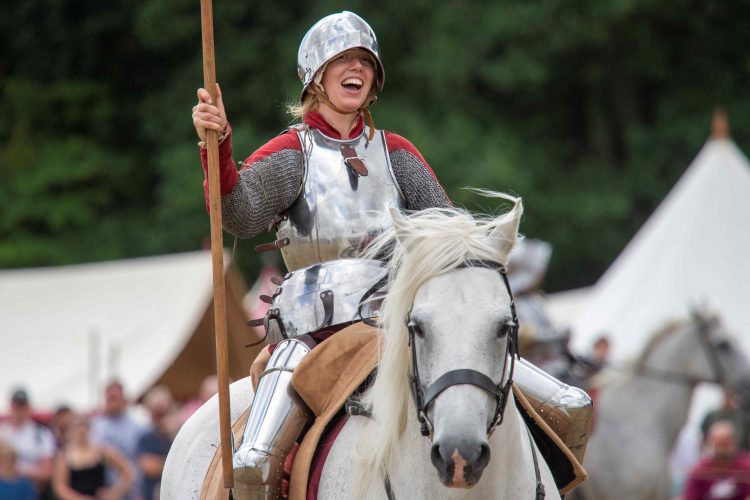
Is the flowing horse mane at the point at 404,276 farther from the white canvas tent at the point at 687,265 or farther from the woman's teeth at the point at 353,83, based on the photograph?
the white canvas tent at the point at 687,265

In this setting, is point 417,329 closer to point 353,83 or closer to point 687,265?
point 353,83

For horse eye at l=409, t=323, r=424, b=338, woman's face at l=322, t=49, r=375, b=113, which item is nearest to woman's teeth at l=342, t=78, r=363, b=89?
woman's face at l=322, t=49, r=375, b=113

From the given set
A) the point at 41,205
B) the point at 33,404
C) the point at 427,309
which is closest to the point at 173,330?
the point at 33,404

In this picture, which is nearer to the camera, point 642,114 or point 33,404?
point 33,404

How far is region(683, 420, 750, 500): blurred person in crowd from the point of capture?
1072 cm

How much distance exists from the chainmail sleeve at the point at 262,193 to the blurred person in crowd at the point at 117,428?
286 inches

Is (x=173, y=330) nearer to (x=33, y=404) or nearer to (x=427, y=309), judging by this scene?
(x=33, y=404)

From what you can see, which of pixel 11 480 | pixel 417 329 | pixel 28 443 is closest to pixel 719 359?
pixel 28 443

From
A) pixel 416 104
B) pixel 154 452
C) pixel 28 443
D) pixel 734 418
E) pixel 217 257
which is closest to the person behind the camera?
pixel 217 257

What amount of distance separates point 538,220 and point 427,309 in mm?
21127

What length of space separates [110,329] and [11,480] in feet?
20.4

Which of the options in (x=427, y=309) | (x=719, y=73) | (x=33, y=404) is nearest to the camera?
(x=427, y=309)

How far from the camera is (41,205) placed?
25.5m

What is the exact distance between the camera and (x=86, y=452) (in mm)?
11500
